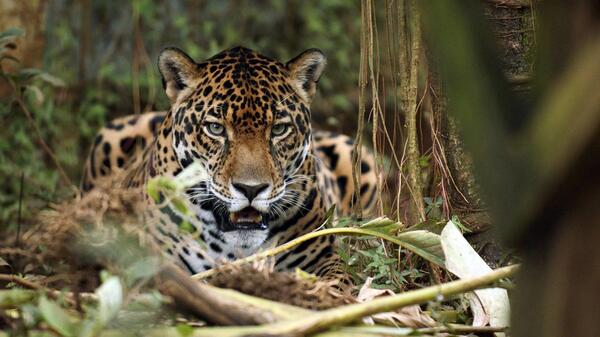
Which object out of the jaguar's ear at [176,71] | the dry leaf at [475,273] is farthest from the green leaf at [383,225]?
the jaguar's ear at [176,71]

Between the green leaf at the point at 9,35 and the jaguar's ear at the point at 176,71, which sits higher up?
the green leaf at the point at 9,35

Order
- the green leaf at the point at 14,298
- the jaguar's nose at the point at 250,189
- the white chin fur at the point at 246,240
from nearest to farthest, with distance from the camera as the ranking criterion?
the green leaf at the point at 14,298, the jaguar's nose at the point at 250,189, the white chin fur at the point at 246,240

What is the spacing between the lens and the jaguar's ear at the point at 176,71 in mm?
6164

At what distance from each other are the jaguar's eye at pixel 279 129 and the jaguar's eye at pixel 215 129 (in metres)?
0.30

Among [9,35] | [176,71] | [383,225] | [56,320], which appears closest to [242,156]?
[176,71]

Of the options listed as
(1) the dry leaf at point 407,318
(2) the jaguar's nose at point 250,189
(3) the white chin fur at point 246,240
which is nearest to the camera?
(1) the dry leaf at point 407,318

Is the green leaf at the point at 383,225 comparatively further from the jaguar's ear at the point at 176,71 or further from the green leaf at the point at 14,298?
the jaguar's ear at the point at 176,71

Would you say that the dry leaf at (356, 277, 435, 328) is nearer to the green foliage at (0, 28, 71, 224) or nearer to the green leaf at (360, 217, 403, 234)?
the green leaf at (360, 217, 403, 234)

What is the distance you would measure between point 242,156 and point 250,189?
0.73 feet

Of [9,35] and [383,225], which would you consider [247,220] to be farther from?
[9,35]

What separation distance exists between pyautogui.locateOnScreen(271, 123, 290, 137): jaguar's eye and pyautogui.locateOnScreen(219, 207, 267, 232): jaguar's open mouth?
1.61 feet

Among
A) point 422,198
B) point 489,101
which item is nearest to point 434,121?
point 422,198

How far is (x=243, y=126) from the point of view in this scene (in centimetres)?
587

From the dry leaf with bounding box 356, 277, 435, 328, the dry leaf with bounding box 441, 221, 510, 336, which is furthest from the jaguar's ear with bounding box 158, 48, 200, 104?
the dry leaf with bounding box 356, 277, 435, 328
